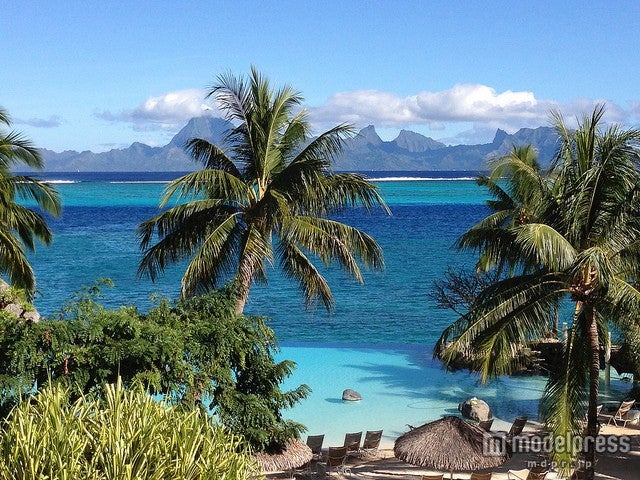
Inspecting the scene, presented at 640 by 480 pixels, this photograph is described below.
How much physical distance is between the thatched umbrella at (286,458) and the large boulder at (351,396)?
19.3 feet

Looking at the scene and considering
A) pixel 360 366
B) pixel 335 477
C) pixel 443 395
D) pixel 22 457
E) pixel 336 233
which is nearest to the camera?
pixel 22 457

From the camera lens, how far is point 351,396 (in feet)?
60.5

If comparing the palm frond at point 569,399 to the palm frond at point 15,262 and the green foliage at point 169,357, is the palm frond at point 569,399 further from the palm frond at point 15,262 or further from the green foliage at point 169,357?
the palm frond at point 15,262

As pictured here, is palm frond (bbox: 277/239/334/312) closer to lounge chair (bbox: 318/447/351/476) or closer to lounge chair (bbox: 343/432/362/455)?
lounge chair (bbox: 343/432/362/455)

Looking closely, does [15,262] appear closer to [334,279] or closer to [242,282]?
[242,282]

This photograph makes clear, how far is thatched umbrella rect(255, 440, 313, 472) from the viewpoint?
39.2ft

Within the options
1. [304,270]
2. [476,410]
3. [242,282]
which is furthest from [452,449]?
[476,410]

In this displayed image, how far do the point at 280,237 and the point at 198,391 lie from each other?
3923 millimetres

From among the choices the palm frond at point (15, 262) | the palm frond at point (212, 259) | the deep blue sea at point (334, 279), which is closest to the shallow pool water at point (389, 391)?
the deep blue sea at point (334, 279)

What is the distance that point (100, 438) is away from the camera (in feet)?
24.0

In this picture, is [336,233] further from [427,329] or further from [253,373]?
[427,329]

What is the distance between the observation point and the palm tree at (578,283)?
10250mm

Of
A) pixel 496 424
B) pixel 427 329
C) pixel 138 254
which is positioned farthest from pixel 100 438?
pixel 138 254

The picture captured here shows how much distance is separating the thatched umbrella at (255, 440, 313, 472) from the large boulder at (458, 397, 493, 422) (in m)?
5.57
